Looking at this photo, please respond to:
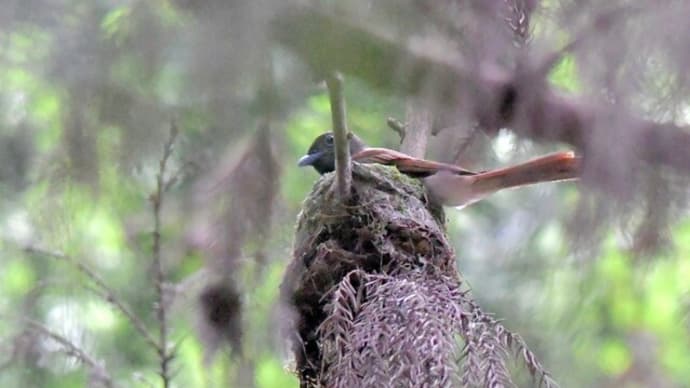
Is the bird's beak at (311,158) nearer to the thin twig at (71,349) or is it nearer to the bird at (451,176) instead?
the bird at (451,176)

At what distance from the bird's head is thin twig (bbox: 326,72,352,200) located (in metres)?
0.77

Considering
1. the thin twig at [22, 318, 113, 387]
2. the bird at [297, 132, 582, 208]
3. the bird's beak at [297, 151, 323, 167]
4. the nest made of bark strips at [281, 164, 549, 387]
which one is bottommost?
the nest made of bark strips at [281, 164, 549, 387]

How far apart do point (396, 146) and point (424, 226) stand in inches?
42.2

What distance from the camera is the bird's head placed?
3531 millimetres

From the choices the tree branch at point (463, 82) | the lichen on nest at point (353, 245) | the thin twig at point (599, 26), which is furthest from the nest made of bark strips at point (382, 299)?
the thin twig at point (599, 26)

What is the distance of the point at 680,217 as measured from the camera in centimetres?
125

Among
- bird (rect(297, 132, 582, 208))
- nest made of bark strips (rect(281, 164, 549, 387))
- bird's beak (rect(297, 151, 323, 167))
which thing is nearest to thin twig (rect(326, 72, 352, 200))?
nest made of bark strips (rect(281, 164, 549, 387))

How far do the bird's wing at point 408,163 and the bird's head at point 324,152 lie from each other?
150 mm

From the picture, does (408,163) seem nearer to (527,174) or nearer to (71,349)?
(527,174)

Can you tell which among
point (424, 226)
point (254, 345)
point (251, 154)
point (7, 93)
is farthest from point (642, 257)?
point (424, 226)

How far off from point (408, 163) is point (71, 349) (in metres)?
1.26

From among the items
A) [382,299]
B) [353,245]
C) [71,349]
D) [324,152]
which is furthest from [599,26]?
[324,152]

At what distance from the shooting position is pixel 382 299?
2.11m

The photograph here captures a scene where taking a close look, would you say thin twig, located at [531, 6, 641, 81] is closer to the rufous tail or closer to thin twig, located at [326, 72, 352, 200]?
thin twig, located at [326, 72, 352, 200]
